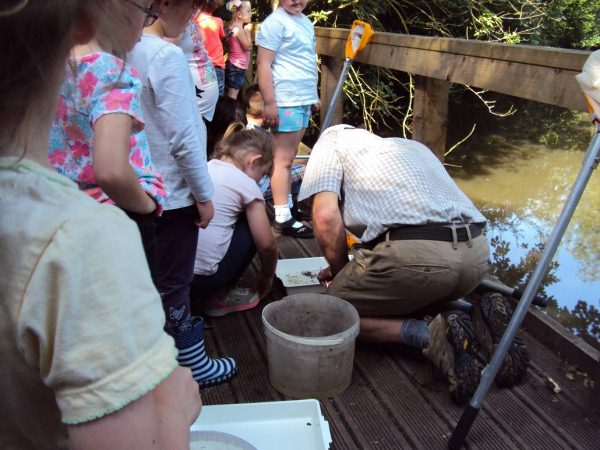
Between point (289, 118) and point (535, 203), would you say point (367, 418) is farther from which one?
point (535, 203)

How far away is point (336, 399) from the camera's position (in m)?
1.99

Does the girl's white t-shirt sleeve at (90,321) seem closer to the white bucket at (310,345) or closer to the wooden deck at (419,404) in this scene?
the wooden deck at (419,404)

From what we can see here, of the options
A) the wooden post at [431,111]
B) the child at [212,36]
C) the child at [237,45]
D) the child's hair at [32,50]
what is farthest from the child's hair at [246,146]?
the child at [237,45]

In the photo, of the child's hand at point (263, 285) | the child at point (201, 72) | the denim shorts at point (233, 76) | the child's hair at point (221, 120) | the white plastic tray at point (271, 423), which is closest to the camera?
the white plastic tray at point (271, 423)

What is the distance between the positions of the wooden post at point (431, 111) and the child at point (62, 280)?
247 centimetres

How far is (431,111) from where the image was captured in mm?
2848

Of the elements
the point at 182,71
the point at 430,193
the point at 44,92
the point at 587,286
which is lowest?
the point at 587,286

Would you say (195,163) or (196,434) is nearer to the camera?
(196,434)

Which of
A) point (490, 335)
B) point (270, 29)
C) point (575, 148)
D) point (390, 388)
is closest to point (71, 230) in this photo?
point (390, 388)

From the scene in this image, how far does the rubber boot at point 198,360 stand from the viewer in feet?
6.45

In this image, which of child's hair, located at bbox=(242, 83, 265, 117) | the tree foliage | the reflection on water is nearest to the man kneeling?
child's hair, located at bbox=(242, 83, 265, 117)

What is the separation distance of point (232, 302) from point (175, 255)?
784 millimetres

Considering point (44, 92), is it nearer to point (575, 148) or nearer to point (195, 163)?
point (195, 163)

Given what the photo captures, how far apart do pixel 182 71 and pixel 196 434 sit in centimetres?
97
